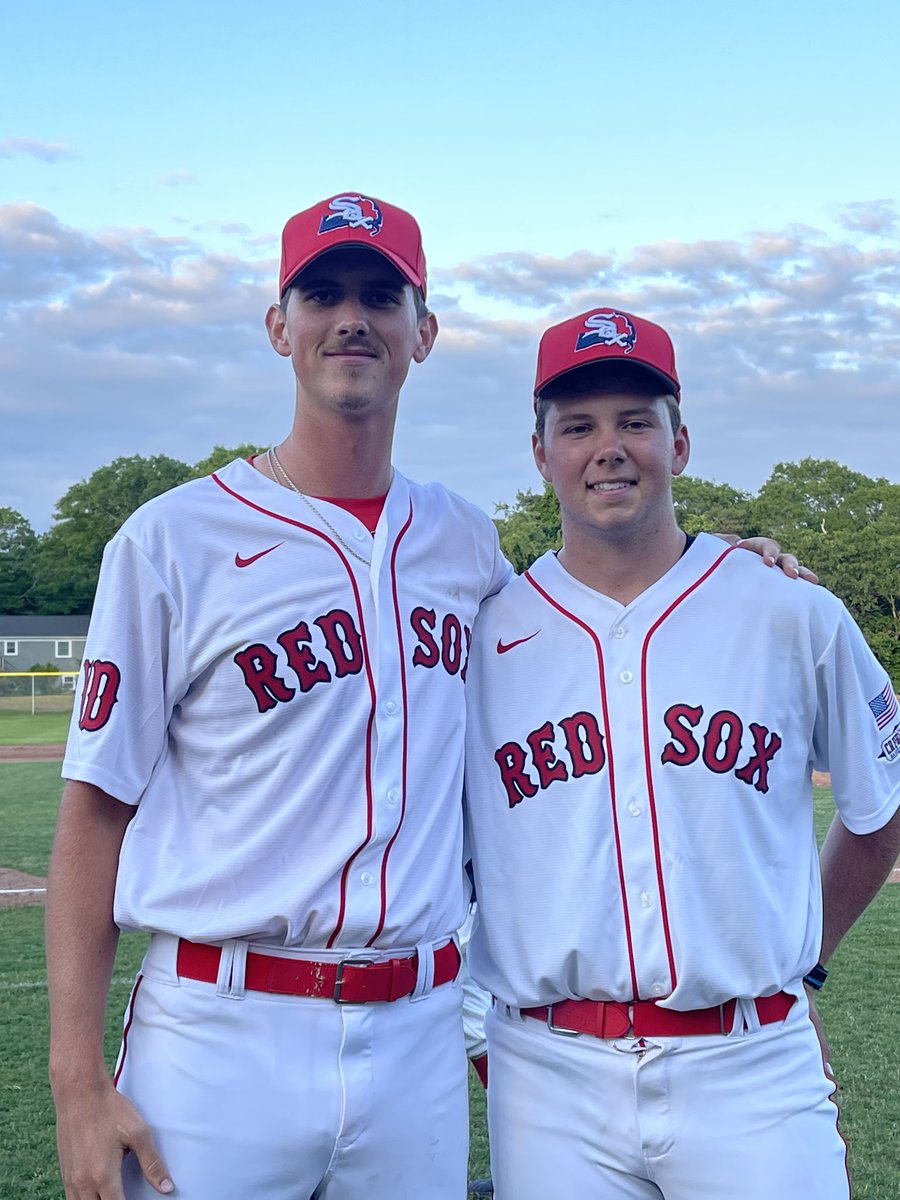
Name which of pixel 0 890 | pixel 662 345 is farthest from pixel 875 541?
pixel 662 345

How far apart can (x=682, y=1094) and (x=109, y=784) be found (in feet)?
3.88

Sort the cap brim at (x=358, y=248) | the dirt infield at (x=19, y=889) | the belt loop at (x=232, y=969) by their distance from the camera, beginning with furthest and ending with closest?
1. the dirt infield at (x=19, y=889)
2. the cap brim at (x=358, y=248)
3. the belt loop at (x=232, y=969)

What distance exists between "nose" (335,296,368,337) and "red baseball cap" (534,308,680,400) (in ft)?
1.48

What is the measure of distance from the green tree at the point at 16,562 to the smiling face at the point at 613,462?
5769 cm

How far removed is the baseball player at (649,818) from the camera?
7.26 feet

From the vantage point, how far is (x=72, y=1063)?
201 cm

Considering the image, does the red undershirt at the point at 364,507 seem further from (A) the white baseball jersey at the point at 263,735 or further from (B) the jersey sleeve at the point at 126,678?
(B) the jersey sleeve at the point at 126,678

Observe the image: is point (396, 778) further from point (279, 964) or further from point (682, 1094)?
point (682, 1094)

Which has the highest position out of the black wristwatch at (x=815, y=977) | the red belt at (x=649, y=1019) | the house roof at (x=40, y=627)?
the house roof at (x=40, y=627)

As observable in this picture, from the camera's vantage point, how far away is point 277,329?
2484 mm

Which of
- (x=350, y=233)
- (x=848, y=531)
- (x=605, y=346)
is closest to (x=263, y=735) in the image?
(x=350, y=233)

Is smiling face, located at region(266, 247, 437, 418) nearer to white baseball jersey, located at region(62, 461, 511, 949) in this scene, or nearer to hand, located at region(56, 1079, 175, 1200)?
white baseball jersey, located at region(62, 461, 511, 949)

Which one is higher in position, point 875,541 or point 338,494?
point 875,541

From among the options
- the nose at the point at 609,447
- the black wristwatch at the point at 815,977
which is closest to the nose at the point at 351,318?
the nose at the point at 609,447
